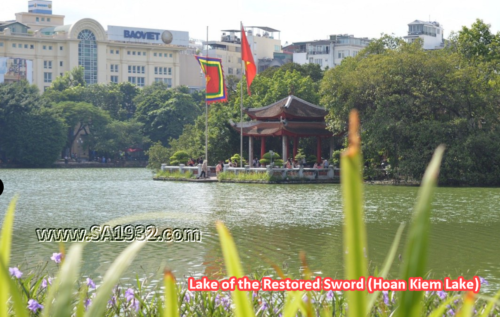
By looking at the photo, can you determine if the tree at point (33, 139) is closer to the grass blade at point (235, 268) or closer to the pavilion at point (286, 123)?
the pavilion at point (286, 123)

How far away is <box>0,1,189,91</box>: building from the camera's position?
87.4m

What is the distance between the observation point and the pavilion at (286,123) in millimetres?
34844

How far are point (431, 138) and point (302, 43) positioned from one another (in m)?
68.8

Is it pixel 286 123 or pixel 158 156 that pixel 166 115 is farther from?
pixel 286 123

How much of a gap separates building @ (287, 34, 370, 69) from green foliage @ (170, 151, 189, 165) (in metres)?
53.8

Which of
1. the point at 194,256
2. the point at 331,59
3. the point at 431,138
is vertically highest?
the point at 331,59

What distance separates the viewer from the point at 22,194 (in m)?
24.8

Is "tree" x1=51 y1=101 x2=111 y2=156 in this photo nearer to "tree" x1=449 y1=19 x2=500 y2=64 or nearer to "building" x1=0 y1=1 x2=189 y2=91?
"building" x1=0 y1=1 x2=189 y2=91

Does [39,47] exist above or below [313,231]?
above

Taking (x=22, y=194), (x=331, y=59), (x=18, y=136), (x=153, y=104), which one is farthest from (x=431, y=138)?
(x=331, y=59)

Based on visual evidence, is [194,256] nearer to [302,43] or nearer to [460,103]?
[460,103]

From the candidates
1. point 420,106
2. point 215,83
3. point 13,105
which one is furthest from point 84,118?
point 420,106

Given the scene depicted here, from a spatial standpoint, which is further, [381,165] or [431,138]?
[381,165]

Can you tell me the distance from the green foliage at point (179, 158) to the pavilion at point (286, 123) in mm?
2792
